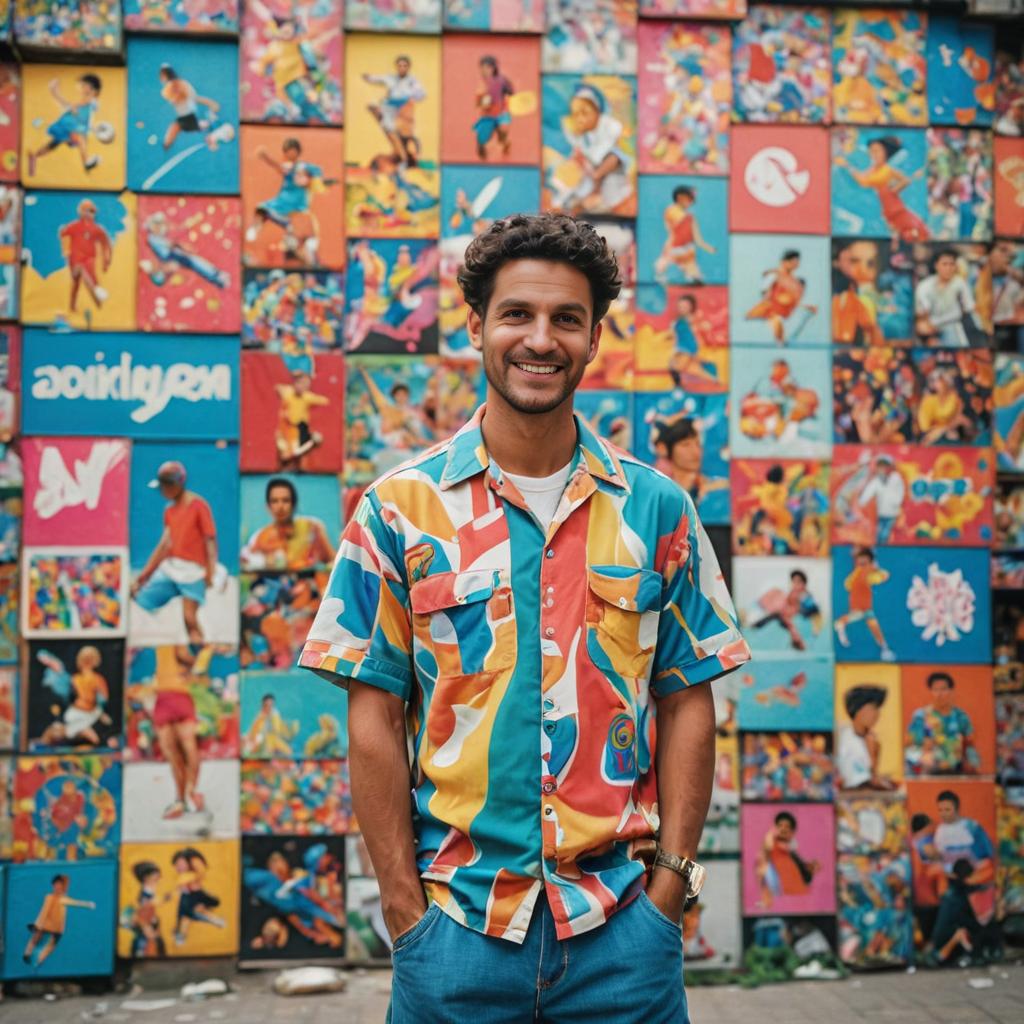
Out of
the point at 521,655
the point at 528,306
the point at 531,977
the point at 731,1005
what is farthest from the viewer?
→ the point at 731,1005

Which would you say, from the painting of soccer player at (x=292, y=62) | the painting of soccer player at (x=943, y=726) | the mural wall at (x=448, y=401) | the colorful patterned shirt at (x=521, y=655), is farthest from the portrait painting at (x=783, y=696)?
the painting of soccer player at (x=292, y=62)

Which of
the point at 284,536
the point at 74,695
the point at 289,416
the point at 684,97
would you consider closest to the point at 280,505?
the point at 284,536

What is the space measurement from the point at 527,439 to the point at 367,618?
469 mm

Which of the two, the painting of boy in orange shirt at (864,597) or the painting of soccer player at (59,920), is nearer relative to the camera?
the painting of soccer player at (59,920)

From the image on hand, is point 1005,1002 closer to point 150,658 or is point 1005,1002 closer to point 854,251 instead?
point 854,251

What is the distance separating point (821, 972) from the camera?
454 centimetres

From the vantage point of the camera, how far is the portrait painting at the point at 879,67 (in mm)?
4805

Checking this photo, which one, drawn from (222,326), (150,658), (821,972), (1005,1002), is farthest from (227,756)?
(1005,1002)

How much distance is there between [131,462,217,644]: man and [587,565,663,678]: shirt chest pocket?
2.79m

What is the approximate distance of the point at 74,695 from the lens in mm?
4461

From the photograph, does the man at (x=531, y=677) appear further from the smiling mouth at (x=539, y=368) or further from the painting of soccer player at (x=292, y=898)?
the painting of soccer player at (x=292, y=898)

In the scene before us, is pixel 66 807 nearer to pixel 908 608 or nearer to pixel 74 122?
pixel 74 122

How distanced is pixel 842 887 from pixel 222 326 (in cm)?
343

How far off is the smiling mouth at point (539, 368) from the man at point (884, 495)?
2.96 meters
